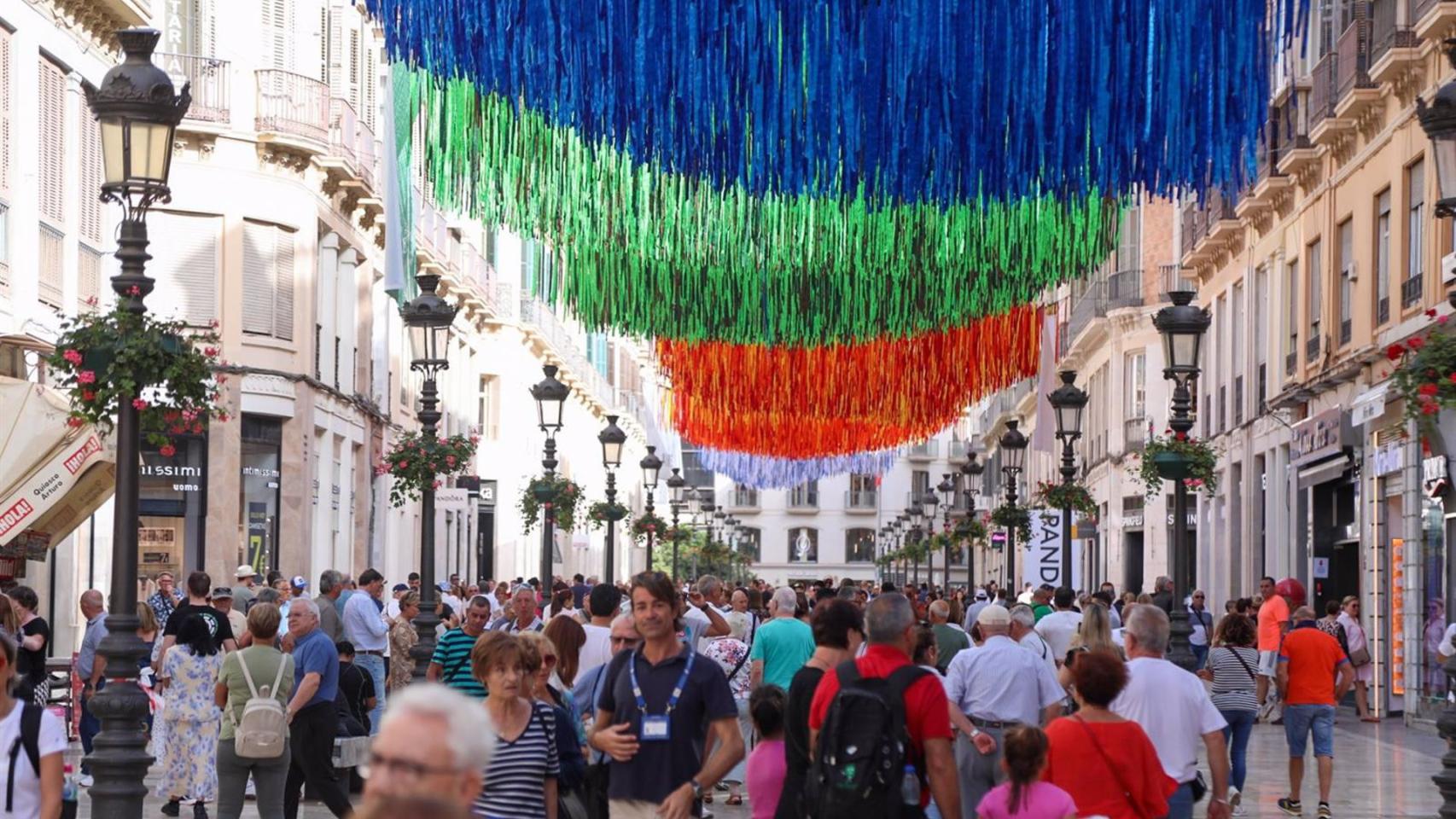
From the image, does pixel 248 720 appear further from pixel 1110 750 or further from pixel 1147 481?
pixel 1147 481

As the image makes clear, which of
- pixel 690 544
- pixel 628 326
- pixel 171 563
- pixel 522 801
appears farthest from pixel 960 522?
pixel 522 801

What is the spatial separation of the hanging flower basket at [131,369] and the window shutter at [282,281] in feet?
75.4

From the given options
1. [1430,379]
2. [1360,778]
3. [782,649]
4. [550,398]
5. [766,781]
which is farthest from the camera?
[550,398]

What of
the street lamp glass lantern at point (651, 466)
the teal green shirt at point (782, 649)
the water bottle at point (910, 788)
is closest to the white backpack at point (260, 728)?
the teal green shirt at point (782, 649)

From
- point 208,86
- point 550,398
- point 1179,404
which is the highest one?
Answer: point 208,86

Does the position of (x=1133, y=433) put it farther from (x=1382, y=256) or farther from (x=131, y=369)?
(x=131, y=369)

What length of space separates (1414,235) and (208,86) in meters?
17.8

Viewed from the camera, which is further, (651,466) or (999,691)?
(651,466)

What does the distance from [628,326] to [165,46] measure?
1444 cm

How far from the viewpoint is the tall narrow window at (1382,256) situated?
1132 inches

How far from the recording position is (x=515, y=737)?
7.74m

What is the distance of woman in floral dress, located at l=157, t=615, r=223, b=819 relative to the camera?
49.2ft

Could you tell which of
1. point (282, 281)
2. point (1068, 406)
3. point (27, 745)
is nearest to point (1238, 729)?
point (27, 745)

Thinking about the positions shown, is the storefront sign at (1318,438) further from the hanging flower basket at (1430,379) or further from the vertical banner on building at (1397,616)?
the hanging flower basket at (1430,379)
